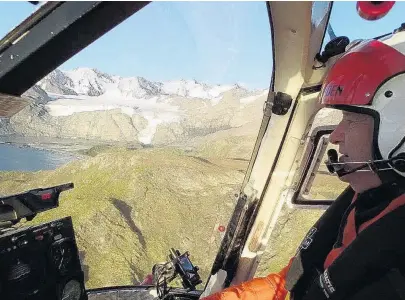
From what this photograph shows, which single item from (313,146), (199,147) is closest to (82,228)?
(199,147)

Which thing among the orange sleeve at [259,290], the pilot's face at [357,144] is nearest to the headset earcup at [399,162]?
the pilot's face at [357,144]

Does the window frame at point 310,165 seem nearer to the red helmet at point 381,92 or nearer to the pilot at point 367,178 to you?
the pilot at point 367,178

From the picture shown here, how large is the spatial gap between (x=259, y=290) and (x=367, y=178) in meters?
0.84

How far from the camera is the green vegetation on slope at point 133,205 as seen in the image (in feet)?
33.0

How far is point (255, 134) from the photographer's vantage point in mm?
2477

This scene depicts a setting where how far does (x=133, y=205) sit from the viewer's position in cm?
1296

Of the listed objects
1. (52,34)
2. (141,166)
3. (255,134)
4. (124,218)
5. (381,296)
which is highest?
(52,34)

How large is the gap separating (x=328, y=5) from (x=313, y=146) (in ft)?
2.84

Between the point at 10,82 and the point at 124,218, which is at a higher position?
the point at 10,82

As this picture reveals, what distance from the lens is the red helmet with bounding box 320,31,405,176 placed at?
1.43 meters

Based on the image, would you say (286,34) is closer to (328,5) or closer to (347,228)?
(328,5)

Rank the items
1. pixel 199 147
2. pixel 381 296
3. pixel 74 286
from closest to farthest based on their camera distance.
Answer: pixel 381 296 → pixel 74 286 → pixel 199 147

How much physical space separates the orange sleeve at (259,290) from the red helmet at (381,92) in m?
0.83

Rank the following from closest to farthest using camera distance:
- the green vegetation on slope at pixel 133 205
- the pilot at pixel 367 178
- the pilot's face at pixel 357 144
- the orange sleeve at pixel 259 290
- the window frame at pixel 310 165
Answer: the pilot at pixel 367 178 < the pilot's face at pixel 357 144 < the orange sleeve at pixel 259 290 < the window frame at pixel 310 165 < the green vegetation on slope at pixel 133 205
